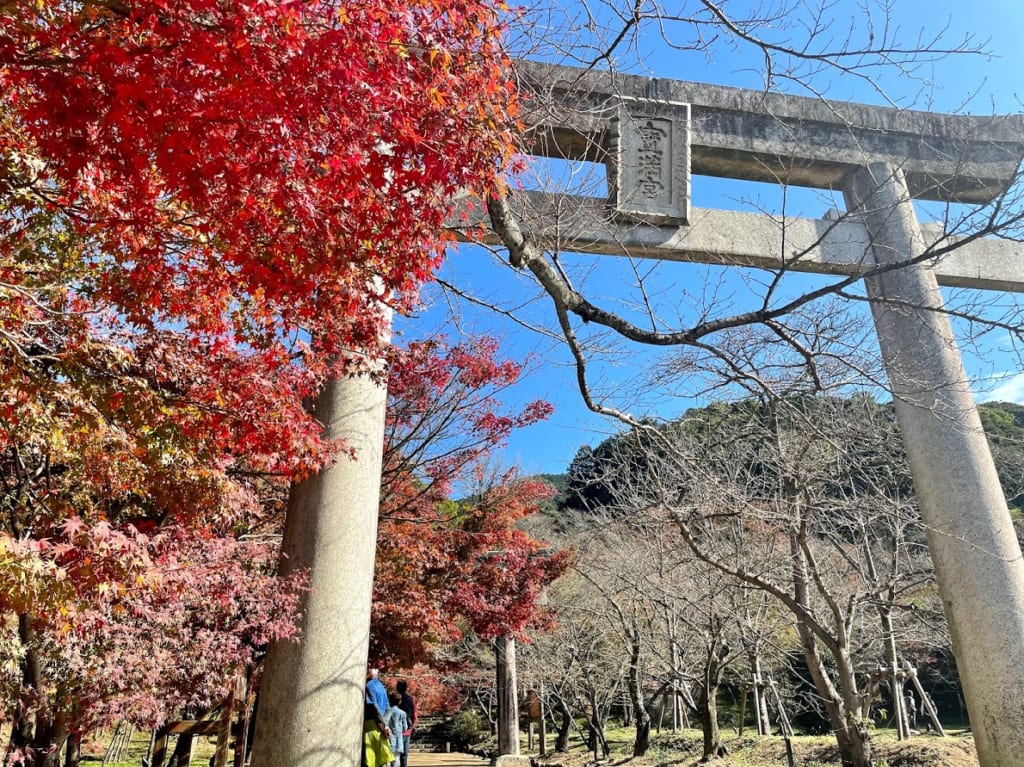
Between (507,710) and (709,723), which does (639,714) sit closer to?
(709,723)

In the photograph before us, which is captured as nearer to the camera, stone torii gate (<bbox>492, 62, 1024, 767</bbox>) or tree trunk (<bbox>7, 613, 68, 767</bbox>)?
tree trunk (<bbox>7, 613, 68, 767</bbox>)

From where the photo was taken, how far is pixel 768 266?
6.39 m

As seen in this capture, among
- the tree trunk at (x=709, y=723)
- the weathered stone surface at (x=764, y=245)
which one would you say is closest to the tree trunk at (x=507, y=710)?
the tree trunk at (x=709, y=723)

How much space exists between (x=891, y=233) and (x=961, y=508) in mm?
2720

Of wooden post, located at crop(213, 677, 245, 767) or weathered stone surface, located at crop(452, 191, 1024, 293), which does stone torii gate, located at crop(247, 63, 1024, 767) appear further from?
wooden post, located at crop(213, 677, 245, 767)

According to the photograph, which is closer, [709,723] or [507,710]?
[709,723]

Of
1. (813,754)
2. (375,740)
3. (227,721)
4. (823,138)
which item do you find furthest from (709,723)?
(823,138)

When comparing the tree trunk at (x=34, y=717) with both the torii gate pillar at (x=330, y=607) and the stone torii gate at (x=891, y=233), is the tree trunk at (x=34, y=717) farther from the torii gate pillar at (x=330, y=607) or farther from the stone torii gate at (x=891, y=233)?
the stone torii gate at (x=891, y=233)

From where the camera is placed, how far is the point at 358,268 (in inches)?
136

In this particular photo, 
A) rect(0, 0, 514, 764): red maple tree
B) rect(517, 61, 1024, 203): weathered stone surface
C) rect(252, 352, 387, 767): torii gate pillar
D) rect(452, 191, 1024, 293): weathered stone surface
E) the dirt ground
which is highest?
rect(517, 61, 1024, 203): weathered stone surface

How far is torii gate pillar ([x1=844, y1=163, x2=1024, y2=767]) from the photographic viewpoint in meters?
5.54

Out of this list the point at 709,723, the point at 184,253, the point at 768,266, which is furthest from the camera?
the point at 709,723

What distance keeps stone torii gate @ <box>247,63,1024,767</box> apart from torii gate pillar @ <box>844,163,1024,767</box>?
14 mm

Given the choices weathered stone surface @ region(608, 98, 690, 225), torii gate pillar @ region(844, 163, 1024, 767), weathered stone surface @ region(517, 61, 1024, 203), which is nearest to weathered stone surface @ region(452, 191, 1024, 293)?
weathered stone surface @ region(608, 98, 690, 225)
